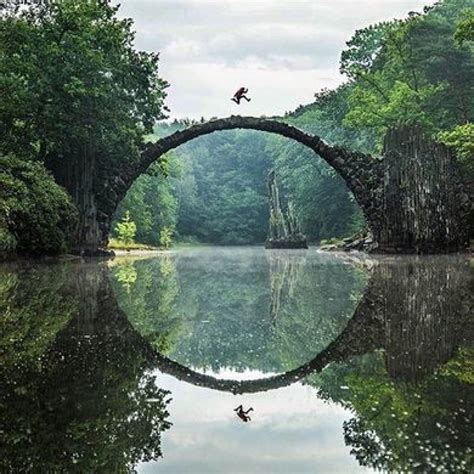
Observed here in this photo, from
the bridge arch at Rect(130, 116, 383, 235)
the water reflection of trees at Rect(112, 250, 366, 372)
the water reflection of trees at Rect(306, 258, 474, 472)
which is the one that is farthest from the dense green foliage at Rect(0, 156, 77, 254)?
the water reflection of trees at Rect(306, 258, 474, 472)

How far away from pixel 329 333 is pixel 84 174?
20060mm

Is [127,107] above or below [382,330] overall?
above

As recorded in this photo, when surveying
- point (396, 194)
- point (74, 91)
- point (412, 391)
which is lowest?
point (412, 391)

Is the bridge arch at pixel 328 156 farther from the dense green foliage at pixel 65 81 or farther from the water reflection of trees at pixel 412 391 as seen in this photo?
the water reflection of trees at pixel 412 391

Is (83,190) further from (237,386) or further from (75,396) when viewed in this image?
(75,396)

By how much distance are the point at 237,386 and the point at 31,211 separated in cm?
1557

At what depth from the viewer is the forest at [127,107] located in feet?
68.5

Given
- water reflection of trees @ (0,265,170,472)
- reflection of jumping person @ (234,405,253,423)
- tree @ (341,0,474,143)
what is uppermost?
tree @ (341,0,474,143)

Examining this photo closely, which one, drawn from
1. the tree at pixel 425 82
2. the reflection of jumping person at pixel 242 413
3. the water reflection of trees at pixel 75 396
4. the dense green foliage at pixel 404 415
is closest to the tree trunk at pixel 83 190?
the tree at pixel 425 82

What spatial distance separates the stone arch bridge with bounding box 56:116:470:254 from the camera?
907 inches

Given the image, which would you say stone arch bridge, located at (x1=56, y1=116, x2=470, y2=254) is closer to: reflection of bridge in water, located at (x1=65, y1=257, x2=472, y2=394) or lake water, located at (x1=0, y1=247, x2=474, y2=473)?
reflection of bridge in water, located at (x1=65, y1=257, x2=472, y2=394)

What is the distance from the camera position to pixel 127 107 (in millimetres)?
24578

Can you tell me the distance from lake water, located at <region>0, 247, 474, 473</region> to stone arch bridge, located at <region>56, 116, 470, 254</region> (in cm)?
1482

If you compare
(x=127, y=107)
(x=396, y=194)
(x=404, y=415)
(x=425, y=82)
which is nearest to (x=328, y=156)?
(x=396, y=194)
